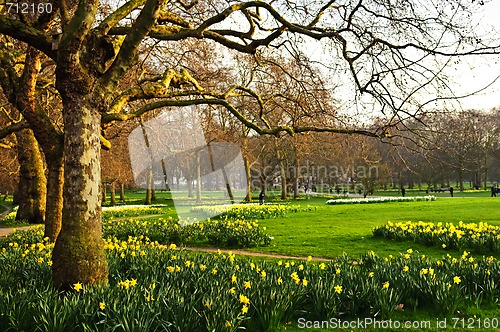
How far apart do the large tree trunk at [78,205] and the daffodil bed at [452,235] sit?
287 inches

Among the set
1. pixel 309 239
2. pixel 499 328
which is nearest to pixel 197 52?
pixel 309 239

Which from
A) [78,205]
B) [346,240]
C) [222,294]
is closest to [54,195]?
[78,205]

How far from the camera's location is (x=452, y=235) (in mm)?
10281

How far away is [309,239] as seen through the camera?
40.5 ft

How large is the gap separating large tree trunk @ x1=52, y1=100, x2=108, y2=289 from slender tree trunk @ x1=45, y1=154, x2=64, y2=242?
13.4 ft

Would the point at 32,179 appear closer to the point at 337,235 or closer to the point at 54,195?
the point at 54,195

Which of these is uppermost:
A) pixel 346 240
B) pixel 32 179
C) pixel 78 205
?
pixel 32 179

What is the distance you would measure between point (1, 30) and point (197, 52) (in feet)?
21.7

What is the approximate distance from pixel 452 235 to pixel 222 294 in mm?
7793

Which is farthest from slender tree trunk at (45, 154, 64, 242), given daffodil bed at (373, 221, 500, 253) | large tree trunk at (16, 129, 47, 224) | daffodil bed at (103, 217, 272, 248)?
large tree trunk at (16, 129, 47, 224)

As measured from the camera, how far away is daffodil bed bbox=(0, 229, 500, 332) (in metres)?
3.89

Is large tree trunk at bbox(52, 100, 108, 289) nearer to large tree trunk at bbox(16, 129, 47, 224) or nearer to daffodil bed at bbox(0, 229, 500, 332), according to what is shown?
daffodil bed at bbox(0, 229, 500, 332)

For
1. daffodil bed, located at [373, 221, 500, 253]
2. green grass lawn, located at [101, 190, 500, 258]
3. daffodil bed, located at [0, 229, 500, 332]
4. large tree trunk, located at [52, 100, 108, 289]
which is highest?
large tree trunk, located at [52, 100, 108, 289]

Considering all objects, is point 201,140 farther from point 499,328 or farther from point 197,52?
point 499,328
